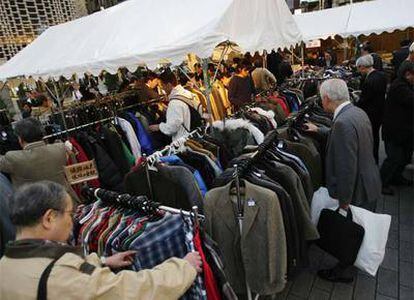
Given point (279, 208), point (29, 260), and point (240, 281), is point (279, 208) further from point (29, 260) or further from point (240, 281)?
point (29, 260)

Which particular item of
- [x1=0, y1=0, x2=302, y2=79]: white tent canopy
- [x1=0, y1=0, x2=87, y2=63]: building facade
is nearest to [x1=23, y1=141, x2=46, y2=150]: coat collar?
[x1=0, y1=0, x2=302, y2=79]: white tent canopy

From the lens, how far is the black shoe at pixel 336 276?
3176mm

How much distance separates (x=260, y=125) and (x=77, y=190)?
2.58 meters

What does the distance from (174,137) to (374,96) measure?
346cm

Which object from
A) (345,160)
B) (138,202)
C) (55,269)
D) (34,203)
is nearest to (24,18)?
(138,202)

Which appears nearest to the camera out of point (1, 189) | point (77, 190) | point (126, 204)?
point (126, 204)

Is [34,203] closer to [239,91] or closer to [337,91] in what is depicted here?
[337,91]

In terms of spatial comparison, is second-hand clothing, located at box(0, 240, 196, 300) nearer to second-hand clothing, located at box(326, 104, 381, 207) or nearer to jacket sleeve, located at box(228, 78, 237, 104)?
second-hand clothing, located at box(326, 104, 381, 207)

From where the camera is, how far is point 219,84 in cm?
786

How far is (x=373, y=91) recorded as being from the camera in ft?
16.6

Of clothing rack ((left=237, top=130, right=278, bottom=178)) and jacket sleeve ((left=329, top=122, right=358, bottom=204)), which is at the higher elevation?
clothing rack ((left=237, top=130, right=278, bottom=178))

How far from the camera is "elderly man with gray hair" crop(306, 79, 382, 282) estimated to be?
9.73 feet

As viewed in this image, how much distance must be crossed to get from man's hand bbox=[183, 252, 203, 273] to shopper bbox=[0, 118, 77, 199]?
2.26m

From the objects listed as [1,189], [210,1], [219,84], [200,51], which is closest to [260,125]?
[200,51]
